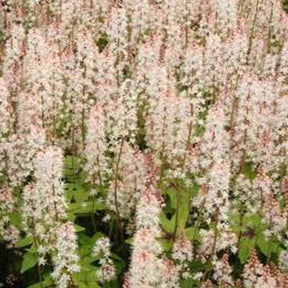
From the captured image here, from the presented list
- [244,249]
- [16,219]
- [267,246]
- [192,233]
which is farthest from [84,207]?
[267,246]

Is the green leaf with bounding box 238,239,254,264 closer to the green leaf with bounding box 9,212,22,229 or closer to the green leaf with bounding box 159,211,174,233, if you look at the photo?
the green leaf with bounding box 159,211,174,233

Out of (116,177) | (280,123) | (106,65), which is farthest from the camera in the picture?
(106,65)

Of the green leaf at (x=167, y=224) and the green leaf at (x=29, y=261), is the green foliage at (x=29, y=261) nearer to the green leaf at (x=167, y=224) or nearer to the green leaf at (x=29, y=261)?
the green leaf at (x=29, y=261)

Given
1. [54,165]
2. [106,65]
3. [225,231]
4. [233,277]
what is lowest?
[233,277]

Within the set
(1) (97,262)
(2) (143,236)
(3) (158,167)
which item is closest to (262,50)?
(3) (158,167)

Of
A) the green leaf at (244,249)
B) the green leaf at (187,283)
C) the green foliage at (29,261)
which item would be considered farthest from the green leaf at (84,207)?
the green leaf at (244,249)

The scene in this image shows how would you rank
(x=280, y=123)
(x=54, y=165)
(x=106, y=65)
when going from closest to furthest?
(x=54, y=165) < (x=280, y=123) < (x=106, y=65)

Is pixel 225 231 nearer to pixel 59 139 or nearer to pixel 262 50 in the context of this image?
pixel 59 139
